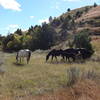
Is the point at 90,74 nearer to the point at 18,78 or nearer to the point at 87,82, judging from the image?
the point at 87,82

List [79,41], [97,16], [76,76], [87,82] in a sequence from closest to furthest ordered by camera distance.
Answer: [87,82], [76,76], [79,41], [97,16]

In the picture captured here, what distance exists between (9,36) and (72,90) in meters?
77.7

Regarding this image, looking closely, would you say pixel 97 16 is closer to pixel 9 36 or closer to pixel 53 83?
pixel 9 36

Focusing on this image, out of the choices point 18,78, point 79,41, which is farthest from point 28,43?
point 18,78

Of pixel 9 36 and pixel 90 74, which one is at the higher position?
pixel 9 36

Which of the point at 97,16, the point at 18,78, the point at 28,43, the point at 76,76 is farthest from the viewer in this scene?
the point at 97,16

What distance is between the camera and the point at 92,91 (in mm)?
10047

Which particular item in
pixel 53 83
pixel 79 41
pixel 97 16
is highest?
pixel 97 16

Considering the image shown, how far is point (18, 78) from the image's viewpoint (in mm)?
16469

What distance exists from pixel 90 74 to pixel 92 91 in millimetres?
4669

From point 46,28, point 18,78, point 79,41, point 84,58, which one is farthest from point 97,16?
point 18,78

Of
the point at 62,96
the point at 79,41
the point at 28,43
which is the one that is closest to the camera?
the point at 62,96

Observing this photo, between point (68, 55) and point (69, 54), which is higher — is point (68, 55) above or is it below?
below

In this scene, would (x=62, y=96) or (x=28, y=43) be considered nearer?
(x=62, y=96)
